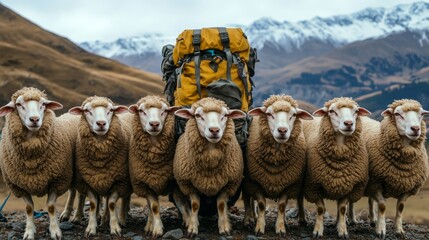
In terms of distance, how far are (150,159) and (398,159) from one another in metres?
5.23

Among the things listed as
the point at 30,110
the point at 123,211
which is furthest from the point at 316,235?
the point at 30,110

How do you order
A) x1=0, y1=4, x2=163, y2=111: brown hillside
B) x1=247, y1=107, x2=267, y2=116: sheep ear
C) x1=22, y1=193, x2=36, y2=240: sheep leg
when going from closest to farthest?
x1=22, y1=193, x2=36, y2=240: sheep leg, x1=247, y1=107, x2=267, y2=116: sheep ear, x1=0, y1=4, x2=163, y2=111: brown hillside

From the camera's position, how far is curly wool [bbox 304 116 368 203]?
11133 mm

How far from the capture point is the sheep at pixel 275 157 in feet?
36.3

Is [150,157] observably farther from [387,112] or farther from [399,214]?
[399,214]

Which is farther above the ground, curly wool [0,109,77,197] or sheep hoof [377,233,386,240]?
curly wool [0,109,77,197]

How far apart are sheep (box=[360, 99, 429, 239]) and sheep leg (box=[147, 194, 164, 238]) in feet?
15.0

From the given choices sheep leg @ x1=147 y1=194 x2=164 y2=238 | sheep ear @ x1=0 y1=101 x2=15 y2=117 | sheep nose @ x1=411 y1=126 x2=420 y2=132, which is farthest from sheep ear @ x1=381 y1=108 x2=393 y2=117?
sheep ear @ x1=0 y1=101 x2=15 y2=117

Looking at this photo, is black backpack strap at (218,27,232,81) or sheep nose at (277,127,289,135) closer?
sheep nose at (277,127,289,135)

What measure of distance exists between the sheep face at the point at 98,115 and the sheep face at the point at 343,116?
14.1 feet

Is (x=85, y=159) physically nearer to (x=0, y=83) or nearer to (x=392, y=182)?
(x=392, y=182)

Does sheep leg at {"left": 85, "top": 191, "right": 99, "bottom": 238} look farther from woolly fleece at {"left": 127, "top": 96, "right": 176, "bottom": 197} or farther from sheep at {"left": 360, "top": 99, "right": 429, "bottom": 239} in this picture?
sheep at {"left": 360, "top": 99, "right": 429, "bottom": 239}

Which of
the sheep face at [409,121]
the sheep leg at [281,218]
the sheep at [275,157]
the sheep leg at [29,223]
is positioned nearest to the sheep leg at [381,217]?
the sheep face at [409,121]

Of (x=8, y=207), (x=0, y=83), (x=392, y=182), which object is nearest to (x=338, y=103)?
(x=392, y=182)
